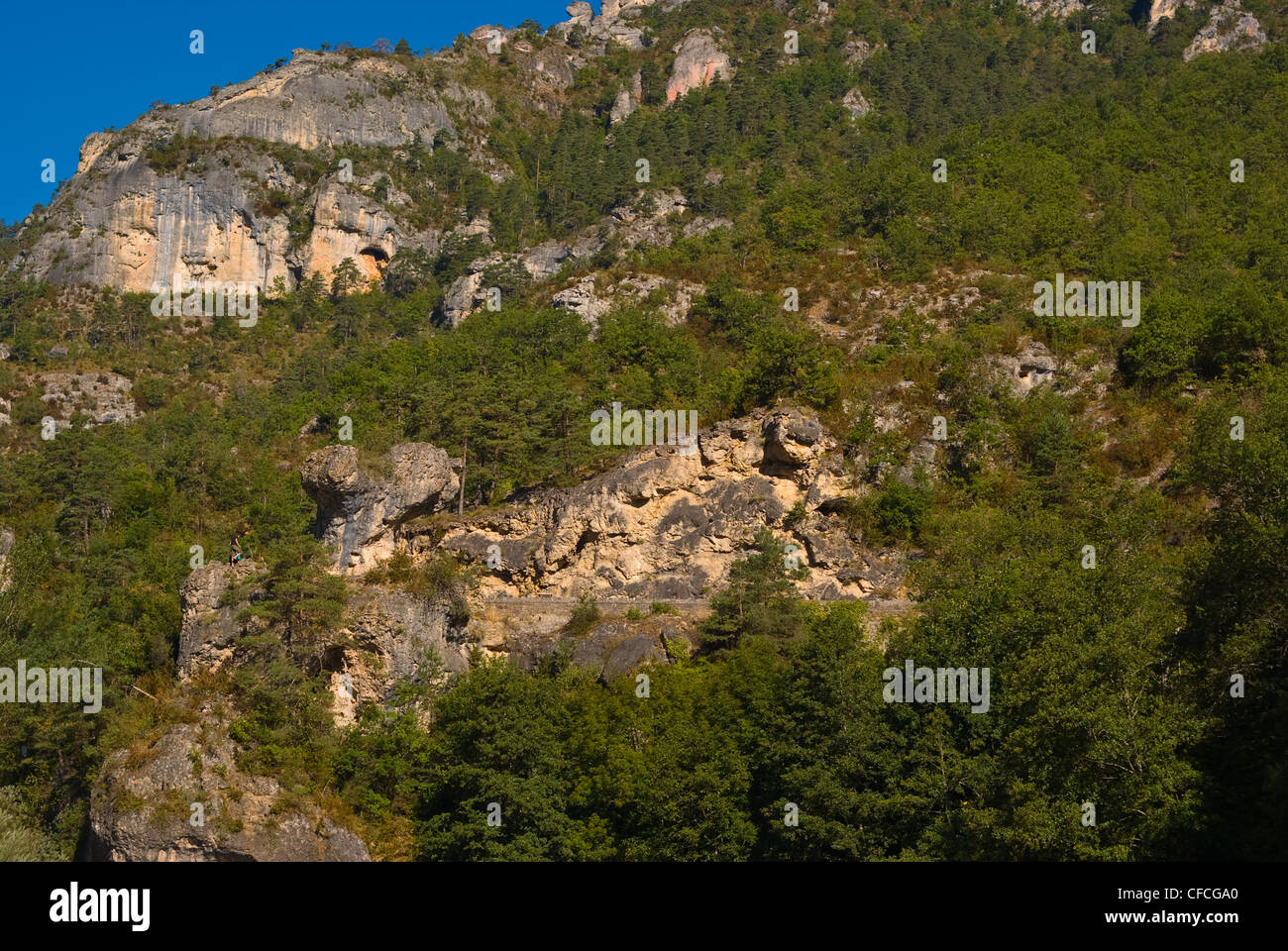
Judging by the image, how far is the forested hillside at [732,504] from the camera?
2717cm

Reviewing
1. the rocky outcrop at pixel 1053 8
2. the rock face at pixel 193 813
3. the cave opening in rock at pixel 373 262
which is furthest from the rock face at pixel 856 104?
the rock face at pixel 193 813

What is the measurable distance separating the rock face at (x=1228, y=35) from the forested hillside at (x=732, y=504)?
1469cm

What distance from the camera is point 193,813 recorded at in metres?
28.8

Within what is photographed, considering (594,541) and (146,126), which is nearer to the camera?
(594,541)

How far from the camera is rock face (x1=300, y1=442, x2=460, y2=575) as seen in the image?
128 ft

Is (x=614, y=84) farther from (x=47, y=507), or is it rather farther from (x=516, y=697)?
(x=516, y=697)

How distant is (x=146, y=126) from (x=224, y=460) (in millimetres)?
59962

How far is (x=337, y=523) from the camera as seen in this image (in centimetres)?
3944

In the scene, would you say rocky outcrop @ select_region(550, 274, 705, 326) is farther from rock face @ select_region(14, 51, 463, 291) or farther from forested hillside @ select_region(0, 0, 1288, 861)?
rock face @ select_region(14, 51, 463, 291)

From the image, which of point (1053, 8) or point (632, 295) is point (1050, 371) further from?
point (1053, 8)

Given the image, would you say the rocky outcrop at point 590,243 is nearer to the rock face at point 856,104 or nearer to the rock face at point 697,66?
the rock face at point 856,104

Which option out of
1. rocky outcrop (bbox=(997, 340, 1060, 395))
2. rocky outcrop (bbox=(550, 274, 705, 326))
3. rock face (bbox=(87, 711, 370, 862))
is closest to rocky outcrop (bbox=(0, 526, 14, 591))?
rock face (bbox=(87, 711, 370, 862))

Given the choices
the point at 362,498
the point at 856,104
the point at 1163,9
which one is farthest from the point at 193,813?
the point at 1163,9

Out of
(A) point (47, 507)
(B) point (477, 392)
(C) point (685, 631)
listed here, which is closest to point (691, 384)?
(B) point (477, 392)
